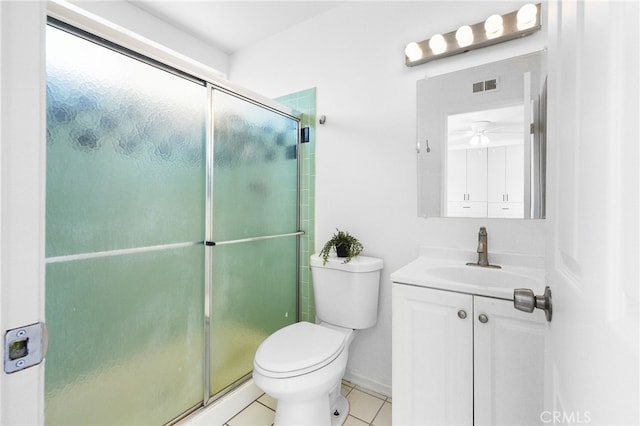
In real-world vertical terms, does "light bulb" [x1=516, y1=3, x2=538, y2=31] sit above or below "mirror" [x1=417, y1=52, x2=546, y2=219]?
above

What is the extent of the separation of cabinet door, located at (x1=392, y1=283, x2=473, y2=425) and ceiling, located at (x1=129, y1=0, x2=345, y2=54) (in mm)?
1869

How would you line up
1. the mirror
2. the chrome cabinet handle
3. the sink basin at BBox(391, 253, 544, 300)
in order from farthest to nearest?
the mirror
the sink basin at BBox(391, 253, 544, 300)
the chrome cabinet handle

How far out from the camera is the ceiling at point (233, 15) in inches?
73.4

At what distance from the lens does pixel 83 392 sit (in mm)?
1079

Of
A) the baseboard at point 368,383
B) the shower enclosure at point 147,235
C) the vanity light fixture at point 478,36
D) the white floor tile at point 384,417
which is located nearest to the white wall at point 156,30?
the shower enclosure at point 147,235

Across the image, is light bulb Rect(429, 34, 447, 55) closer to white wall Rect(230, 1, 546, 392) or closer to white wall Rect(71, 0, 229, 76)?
white wall Rect(230, 1, 546, 392)

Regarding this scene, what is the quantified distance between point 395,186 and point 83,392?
167 centimetres

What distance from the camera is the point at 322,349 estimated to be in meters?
1.33

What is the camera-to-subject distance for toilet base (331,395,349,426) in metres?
1.47

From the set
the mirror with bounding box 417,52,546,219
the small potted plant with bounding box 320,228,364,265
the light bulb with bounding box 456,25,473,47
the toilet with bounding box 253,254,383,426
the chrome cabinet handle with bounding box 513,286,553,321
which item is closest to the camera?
the chrome cabinet handle with bounding box 513,286,553,321

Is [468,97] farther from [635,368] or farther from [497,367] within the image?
[635,368]

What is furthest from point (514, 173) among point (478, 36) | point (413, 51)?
point (413, 51)

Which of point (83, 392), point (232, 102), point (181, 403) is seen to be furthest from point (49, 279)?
point (232, 102)

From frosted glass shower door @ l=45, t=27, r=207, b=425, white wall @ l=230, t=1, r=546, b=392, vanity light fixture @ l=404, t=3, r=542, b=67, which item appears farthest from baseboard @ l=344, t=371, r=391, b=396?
vanity light fixture @ l=404, t=3, r=542, b=67
